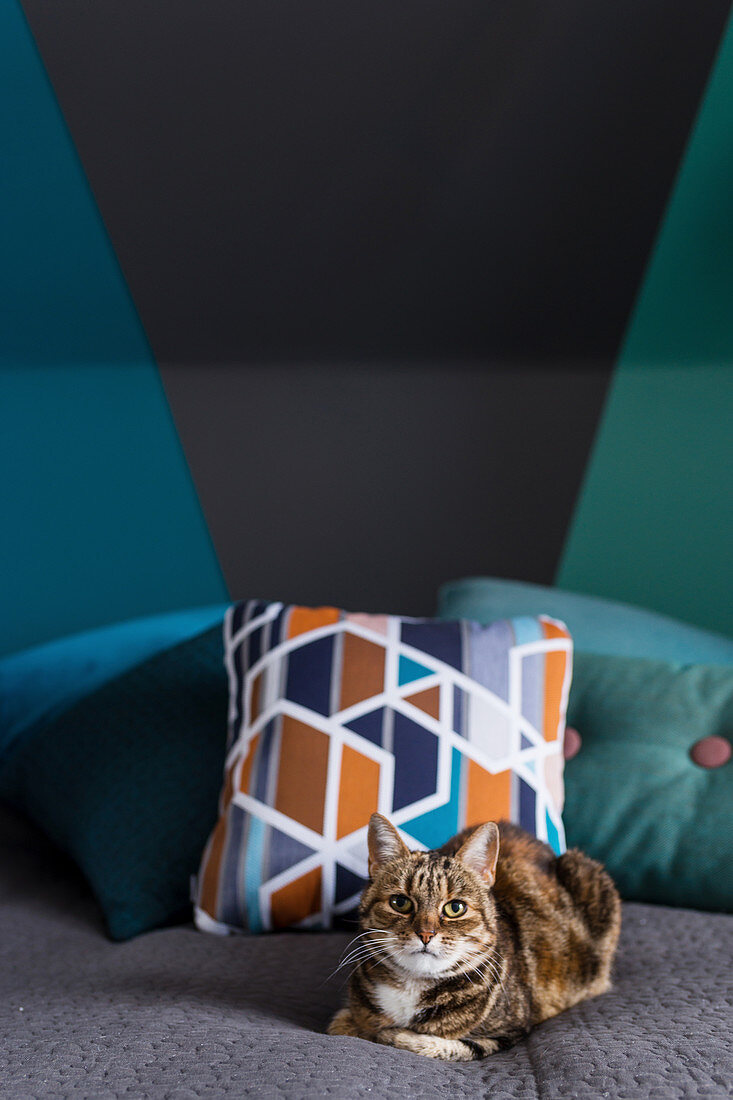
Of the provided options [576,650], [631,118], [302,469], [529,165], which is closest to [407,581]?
[302,469]

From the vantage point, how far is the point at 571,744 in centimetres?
126

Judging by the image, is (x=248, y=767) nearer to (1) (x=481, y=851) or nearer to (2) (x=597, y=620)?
(1) (x=481, y=851)

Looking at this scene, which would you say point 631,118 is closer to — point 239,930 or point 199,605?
point 199,605

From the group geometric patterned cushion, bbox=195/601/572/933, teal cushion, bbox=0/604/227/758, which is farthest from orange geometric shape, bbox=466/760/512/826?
teal cushion, bbox=0/604/227/758

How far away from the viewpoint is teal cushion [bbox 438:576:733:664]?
1440 mm

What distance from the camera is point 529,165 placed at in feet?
5.86

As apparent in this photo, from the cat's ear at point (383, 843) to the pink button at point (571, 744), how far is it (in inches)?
22.4

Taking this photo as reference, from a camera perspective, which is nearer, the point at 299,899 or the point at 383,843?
the point at 383,843

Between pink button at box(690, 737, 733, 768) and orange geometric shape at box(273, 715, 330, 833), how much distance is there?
52 cm

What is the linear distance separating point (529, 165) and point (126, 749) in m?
1.30

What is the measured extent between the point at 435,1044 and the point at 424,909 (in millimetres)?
111

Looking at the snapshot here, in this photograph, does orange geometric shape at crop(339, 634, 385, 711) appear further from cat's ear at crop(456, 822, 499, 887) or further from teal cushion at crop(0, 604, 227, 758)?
teal cushion at crop(0, 604, 227, 758)

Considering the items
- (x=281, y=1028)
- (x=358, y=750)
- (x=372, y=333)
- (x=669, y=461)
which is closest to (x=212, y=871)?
(x=358, y=750)

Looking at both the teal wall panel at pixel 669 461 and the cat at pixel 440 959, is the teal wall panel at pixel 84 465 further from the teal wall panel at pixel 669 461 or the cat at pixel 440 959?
the cat at pixel 440 959
